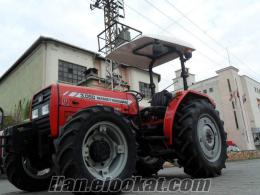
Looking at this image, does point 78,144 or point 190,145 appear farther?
point 190,145

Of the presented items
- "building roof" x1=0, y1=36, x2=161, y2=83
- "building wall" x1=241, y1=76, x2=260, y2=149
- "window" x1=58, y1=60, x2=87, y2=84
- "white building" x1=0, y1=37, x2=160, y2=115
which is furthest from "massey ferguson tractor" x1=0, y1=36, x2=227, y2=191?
"building wall" x1=241, y1=76, x2=260, y2=149

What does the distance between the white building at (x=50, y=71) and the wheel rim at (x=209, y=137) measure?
41.9ft

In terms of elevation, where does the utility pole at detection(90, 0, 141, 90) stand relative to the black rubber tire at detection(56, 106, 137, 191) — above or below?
above

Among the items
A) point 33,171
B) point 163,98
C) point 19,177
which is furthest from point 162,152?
point 19,177

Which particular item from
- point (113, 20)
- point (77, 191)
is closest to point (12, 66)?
point (113, 20)

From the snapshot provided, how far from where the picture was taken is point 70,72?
21953 mm

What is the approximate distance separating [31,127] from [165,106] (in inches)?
91.5

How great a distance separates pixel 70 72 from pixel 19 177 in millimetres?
17487

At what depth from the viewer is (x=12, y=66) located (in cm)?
2495

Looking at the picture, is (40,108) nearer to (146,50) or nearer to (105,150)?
(105,150)

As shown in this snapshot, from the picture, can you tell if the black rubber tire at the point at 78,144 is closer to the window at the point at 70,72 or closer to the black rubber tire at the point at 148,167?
the black rubber tire at the point at 148,167

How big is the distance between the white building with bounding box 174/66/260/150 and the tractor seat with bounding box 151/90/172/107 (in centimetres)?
3417

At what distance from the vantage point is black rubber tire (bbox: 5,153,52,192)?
483cm

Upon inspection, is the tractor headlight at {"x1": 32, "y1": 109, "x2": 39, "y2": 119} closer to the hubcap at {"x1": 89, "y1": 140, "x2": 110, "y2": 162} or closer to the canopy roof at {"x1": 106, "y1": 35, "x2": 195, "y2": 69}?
the hubcap at {"x1": 89, "y1": 140, "x2": 110, "y2": 162}
